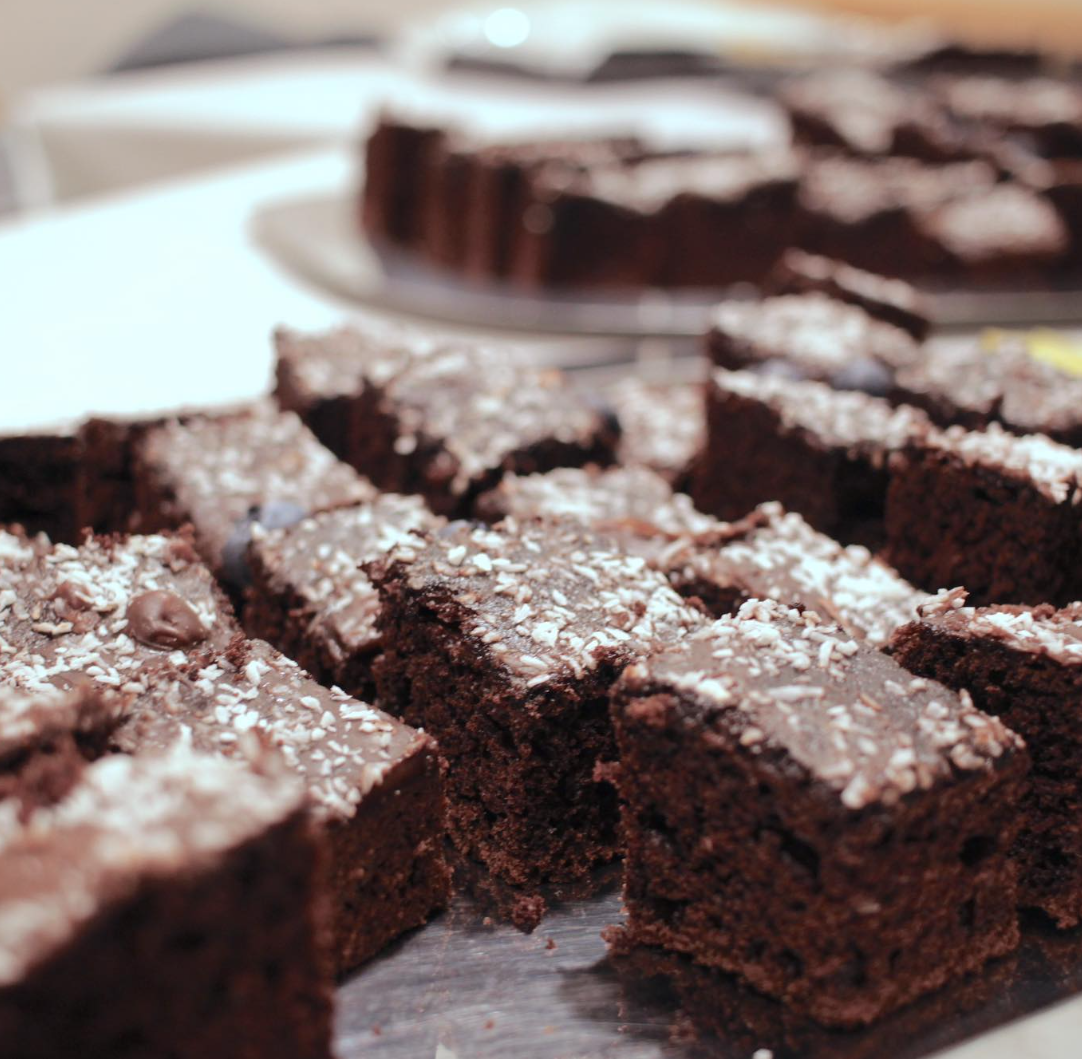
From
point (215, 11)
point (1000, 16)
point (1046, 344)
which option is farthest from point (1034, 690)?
point (1000, 16)

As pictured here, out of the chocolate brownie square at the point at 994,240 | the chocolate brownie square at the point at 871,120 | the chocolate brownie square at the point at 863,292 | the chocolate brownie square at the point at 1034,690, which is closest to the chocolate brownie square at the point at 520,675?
the chocolate brownie square at the point at 1034,690

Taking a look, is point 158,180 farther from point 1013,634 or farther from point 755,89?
point 1013,634

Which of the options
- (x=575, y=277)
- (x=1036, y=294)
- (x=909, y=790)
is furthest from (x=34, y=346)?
(x=1036, y=294)

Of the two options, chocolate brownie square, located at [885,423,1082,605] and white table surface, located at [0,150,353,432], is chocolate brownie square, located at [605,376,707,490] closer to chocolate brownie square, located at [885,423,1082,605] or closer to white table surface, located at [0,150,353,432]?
chocolate brownie square, located at [885,423,1082,605]

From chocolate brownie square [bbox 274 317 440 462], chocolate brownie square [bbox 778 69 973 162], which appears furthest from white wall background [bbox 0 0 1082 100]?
chocolate brownie square [bbox 274 317 440 462]

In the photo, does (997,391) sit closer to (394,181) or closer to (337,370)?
(337,370)
